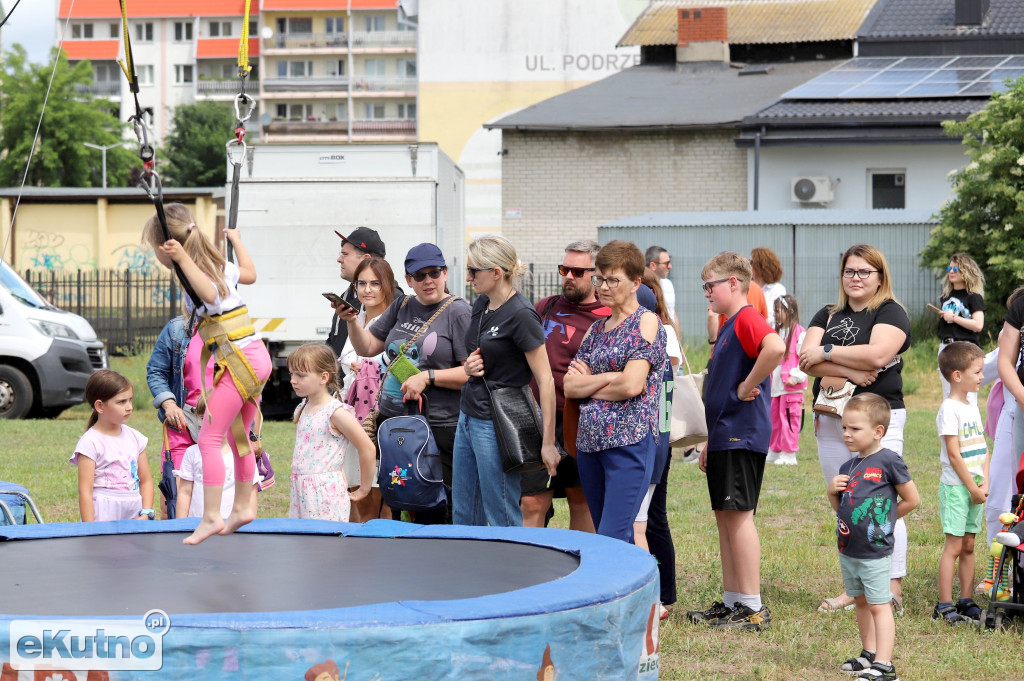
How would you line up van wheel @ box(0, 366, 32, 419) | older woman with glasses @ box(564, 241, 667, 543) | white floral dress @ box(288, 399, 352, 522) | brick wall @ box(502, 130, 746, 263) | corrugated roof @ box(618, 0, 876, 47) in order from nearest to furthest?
older woman with glasses @ box(564, 241, 667, 543), white floral dress @ box(288, 399, 352, 522), van wheel @ box(0, 366, 32, 419), brick wall @ box(502, 130, 746, 263), corrugated roof @ box(618, 0, 876, 47)

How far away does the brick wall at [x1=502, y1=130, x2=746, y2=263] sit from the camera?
2795 centimetres

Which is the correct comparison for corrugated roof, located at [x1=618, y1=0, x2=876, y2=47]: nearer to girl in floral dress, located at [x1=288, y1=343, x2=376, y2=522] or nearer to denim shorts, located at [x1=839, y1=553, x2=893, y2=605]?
girl in floral dress, located at [x1=288, y1=343, x2=376, y2=522]

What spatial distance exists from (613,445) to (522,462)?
48 cm

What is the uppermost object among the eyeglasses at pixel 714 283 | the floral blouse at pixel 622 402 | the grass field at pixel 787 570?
the eyeglasses at pixel 714 283

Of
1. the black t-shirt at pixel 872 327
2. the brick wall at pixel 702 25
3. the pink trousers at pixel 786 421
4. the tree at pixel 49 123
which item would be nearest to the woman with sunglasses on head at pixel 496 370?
the black t-shirt at pixel 872 327

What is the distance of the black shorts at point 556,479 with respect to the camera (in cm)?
580

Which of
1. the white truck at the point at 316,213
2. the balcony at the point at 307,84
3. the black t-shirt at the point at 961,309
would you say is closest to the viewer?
the black t-shirt at the point at 961,309

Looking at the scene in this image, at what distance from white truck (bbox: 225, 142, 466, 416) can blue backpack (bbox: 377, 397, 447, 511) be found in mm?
7460

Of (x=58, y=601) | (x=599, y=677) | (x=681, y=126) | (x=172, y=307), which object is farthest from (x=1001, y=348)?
(x=681, y=126)

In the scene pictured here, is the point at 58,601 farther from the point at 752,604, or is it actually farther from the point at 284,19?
the point at 284,19

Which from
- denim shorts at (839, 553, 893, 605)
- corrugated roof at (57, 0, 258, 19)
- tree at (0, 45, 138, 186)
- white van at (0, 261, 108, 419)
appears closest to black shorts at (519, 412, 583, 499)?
denim shorts at (839, 553, 893, 605)

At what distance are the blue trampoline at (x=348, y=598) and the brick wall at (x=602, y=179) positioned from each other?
2348 centimetres

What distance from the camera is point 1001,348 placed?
5875 mm

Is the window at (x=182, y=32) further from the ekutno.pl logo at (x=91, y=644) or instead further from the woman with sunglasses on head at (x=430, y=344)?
the ekutno.pl logo at (x=91, y=644)
